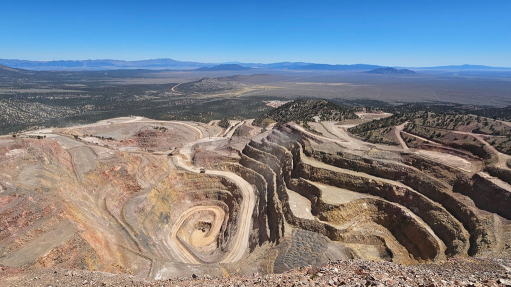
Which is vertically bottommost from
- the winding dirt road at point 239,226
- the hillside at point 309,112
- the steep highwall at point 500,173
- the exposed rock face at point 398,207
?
the winding dirt road at point 239,226

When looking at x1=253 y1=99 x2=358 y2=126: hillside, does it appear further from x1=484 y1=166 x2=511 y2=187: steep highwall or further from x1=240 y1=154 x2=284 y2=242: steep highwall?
x1=484 y1=166 x2=511 y2=187: steep highwall

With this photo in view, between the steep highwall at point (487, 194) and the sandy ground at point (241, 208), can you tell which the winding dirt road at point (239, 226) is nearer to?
the sandy ground at point (241, 208)

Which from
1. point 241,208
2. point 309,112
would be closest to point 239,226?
point 241,208

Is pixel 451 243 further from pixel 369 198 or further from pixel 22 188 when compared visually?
pixel 22 188

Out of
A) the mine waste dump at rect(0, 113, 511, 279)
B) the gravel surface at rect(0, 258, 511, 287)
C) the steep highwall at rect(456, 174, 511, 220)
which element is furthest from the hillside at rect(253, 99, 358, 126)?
the gravel surface at rect(0, 258, 511, 287)

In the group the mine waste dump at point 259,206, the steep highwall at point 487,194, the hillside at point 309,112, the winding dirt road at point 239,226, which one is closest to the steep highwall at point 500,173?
the mine waste dump at point 259,206
